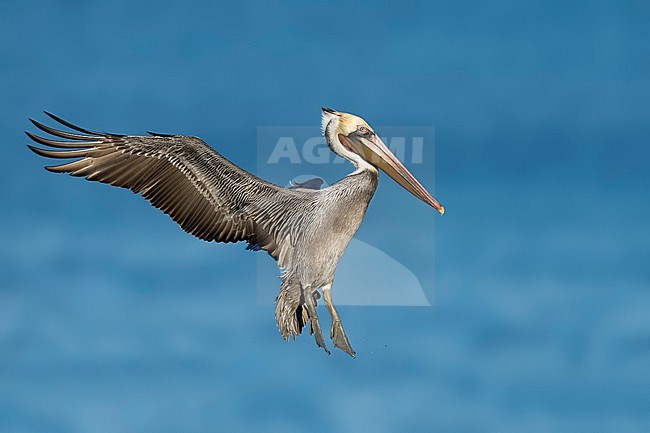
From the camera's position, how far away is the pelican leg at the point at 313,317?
8.91m

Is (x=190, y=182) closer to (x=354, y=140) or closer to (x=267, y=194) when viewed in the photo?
(x=267, y=194)

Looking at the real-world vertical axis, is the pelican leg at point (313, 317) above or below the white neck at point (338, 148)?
below

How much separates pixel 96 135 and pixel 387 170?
8.15 ft

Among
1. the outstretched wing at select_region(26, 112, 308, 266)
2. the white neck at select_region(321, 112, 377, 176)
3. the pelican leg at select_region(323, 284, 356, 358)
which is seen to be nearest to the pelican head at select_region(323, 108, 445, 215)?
the white neck at select_region(321, 112, 377, 176)

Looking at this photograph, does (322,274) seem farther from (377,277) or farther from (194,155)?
(194,155)

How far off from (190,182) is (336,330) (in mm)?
1781

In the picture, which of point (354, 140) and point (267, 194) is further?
point (267, 194)

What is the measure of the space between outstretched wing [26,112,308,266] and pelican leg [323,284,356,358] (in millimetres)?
531

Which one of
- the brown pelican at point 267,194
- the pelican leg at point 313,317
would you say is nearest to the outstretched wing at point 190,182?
the brown pelican at point 267,194

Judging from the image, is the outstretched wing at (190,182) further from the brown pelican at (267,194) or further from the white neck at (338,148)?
the white neck at (338,148)

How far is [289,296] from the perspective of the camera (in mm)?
9203

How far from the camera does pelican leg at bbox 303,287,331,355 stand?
8.91 m

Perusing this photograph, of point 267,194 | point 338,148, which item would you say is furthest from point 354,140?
point 267,194

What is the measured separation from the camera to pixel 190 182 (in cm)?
941
